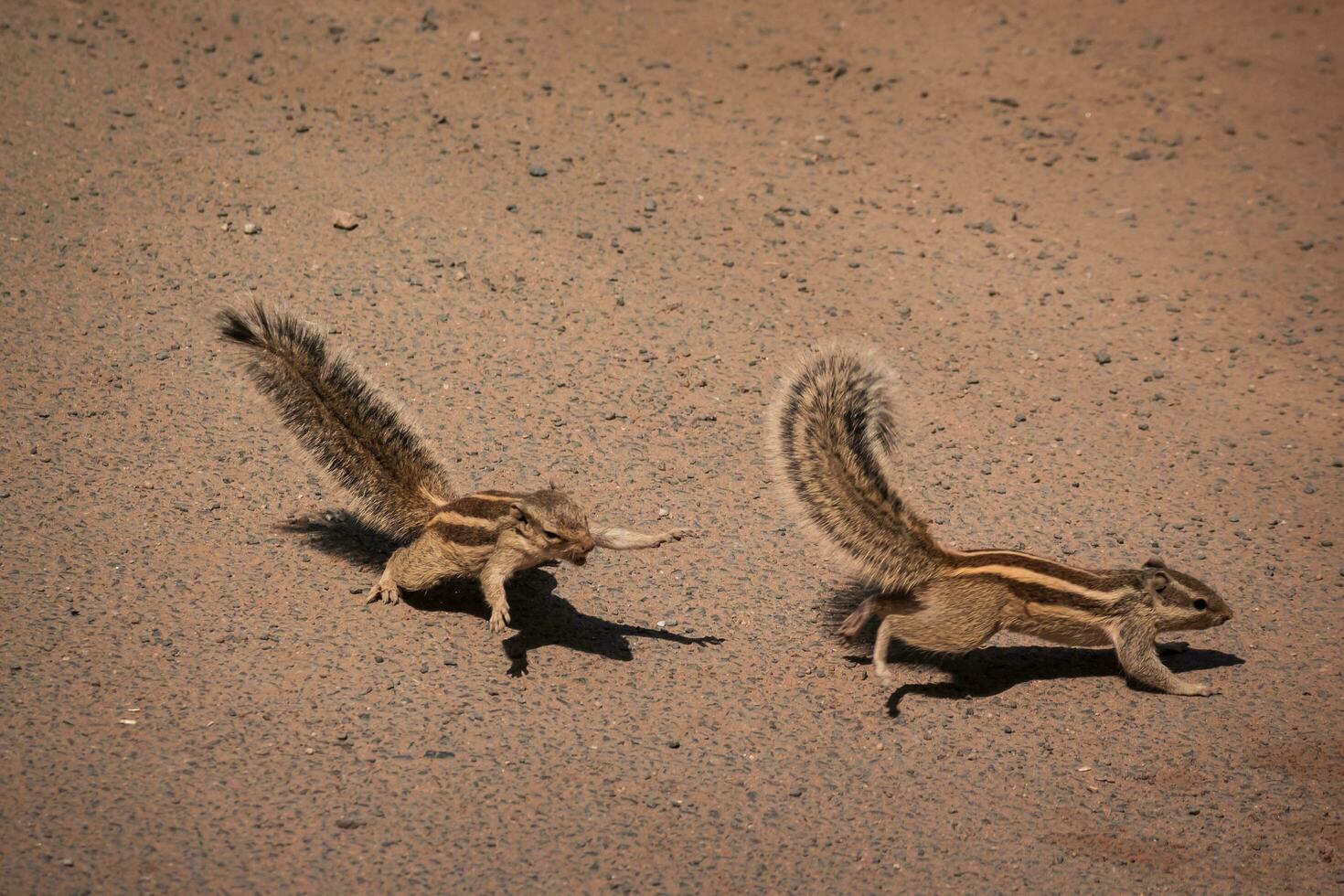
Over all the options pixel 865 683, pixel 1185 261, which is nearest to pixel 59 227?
pixel 865 683

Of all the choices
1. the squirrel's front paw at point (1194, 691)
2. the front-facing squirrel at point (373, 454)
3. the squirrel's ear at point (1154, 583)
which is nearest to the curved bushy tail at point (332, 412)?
the front-facing squirrel at point (373, 454)

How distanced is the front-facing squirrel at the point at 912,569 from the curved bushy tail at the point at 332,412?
1852mm

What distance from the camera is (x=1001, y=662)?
251 inches

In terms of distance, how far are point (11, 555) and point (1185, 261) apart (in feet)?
27.2

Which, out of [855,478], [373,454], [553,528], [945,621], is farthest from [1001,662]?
[373,454]

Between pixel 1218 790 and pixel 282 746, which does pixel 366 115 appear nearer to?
pixel 282 746

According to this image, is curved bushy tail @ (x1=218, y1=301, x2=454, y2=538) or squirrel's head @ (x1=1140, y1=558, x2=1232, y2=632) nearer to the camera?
squirrel's head @ (x1=1140, y1=558, x2=1232, y2=632)

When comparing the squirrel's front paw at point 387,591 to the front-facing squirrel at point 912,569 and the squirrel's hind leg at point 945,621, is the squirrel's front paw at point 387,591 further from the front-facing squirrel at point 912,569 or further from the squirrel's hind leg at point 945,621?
the squirrel's hind leg at point 945,621

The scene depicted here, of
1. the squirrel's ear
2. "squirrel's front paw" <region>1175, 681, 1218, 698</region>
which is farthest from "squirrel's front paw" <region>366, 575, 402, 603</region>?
"squirrel's front paw" <region>1175, 681, 1218, 698</region>

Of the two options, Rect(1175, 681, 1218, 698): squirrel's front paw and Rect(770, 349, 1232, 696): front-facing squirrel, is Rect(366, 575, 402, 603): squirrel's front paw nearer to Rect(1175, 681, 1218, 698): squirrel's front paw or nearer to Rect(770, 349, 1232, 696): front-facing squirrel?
Rect(770, 349, 1232, 696): front-facing squirrel

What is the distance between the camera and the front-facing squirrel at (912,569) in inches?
230

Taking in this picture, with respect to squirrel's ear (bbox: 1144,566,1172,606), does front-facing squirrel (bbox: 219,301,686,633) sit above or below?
below

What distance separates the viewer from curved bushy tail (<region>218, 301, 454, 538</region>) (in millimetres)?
6238

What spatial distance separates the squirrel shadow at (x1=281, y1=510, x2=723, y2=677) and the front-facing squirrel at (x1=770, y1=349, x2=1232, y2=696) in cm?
87
